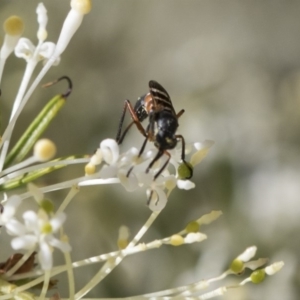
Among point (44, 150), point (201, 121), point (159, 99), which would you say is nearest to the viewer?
point (44, 150)

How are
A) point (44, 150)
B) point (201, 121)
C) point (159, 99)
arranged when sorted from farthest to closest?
point (201, 121) < point (159, 99) < point (44, 150)

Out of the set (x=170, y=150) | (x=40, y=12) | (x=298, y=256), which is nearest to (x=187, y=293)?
(x=170, y=150)

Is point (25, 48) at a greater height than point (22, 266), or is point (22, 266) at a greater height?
point (25, 48)

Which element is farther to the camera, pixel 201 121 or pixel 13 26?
pixel 201 121

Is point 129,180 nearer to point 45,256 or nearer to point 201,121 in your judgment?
point 45,256

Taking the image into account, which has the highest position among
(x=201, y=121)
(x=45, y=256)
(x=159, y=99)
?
(x=201, y=121)

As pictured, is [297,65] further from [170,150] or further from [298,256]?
[170,150]

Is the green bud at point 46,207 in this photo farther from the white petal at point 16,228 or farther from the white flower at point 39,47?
the white flower at point 39,47

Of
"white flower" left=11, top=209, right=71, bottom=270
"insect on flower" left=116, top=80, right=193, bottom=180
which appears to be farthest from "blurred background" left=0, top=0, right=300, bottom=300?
"white flower" left=11, top=209, right=71, bottom=270

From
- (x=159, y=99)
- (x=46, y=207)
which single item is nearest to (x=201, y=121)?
(x=159, y=99)
